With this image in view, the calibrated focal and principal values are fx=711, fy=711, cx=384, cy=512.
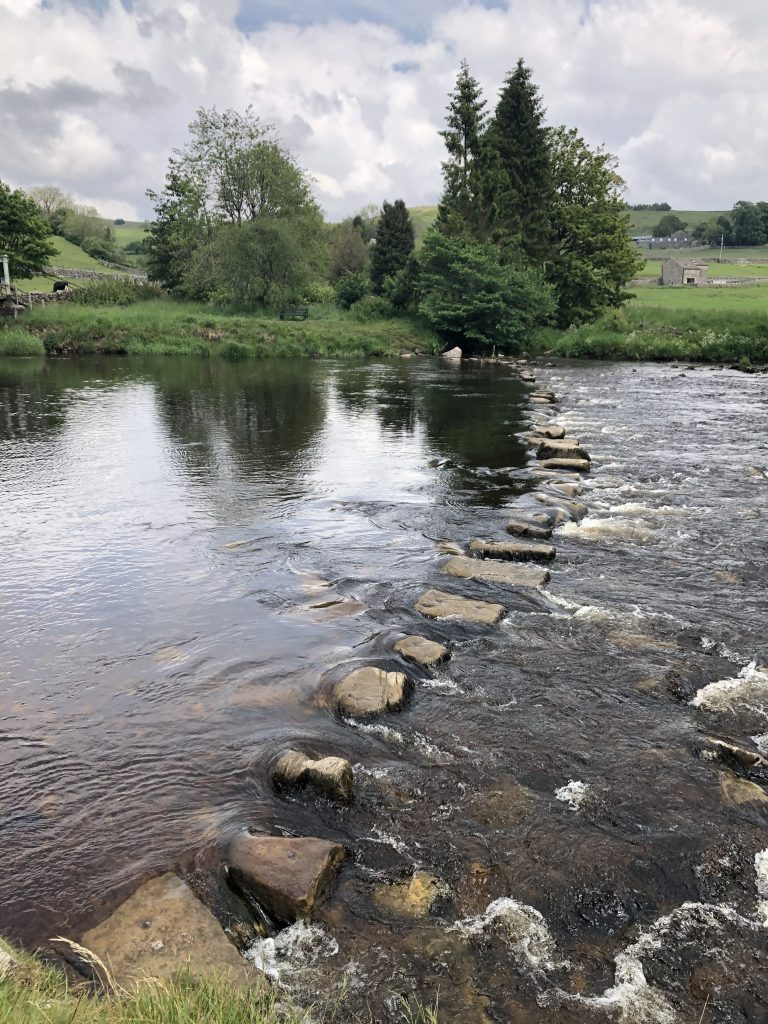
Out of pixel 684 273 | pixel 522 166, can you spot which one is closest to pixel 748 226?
pixel 684 273

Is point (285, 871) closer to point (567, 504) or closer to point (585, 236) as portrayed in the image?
point (567, 504)

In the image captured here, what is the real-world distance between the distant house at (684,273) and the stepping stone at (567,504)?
8211cm

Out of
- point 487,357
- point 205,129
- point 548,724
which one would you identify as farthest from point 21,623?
point 205,129

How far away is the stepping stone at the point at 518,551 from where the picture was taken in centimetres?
896

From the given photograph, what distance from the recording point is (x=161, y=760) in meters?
5.05

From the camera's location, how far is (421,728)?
5.40 metres

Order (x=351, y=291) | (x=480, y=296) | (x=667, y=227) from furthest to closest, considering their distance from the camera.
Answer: (x=667, y=227), (x=351, y=291), (x=480, y=296)

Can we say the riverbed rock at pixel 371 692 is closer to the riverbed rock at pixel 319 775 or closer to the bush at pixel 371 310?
the riverbed rock at pixel 319 775

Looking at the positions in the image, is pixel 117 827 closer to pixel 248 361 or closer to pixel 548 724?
pixel 548 724

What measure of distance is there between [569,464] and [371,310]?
40.8 m

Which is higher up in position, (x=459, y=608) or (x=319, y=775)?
(x=459, y=608)

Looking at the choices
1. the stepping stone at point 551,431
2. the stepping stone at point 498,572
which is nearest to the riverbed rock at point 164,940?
the stepping stone at point 498,572

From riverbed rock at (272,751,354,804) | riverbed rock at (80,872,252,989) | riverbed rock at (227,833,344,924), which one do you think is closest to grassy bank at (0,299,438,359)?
riverbed rock at (272,751,354,804)

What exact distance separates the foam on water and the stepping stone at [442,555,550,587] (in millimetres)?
2480
